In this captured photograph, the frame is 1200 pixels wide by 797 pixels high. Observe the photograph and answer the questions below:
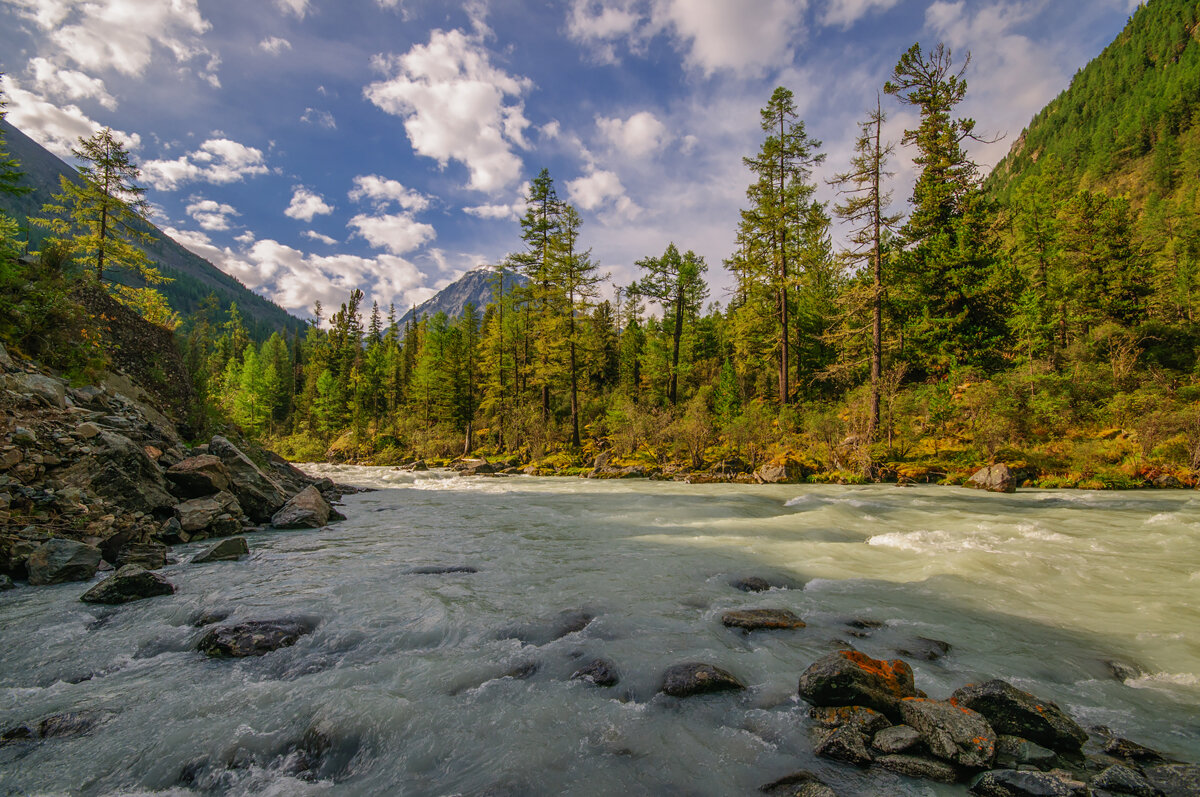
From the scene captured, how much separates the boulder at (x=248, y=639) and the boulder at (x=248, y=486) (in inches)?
284

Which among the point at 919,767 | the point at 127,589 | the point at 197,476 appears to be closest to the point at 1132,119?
the point at 919,767

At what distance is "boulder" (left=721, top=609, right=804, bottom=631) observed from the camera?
5.42 meters

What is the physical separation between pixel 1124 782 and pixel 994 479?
50.0ft

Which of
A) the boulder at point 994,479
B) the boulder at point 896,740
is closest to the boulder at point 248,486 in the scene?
the boulder at point 896,740

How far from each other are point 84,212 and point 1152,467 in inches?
1719

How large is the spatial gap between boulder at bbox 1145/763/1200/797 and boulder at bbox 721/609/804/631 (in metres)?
2.85

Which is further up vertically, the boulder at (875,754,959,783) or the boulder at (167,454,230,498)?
the boulder at (167,454,230,498)

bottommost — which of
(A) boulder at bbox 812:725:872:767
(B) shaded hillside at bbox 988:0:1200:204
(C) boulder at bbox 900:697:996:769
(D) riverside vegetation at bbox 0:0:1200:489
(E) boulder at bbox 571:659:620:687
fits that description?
(E) boulder at bbox 571:659:620:687

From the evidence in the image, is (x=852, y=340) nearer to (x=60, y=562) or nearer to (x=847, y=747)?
(x=847, y=747)

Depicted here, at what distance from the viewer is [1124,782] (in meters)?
2.69

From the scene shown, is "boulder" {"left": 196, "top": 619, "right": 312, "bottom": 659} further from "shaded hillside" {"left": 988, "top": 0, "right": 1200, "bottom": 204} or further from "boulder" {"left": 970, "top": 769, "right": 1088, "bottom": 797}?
"shaded hillside" {"left": 988, "top": 0, "right": 1200, "bottom": 204}

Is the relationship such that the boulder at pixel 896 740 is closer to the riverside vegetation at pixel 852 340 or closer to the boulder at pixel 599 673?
the boulder at pixel 599 673

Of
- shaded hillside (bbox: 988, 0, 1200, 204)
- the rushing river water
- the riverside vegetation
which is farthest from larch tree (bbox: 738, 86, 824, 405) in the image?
shaded hillside (bbox: 988, 0, 1200, 204)

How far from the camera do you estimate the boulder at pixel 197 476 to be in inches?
374
